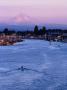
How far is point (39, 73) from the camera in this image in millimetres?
18531

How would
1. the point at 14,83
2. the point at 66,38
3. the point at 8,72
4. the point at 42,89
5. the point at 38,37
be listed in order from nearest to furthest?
the point at 42,89, the point at 14,83, the point at 8,72, the point at 66,38, the point at 38,37

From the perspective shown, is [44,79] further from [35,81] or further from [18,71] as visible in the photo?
[18,71]

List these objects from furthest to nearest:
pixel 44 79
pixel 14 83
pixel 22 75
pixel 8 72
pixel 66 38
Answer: pixel 66 38, pixel 8 72, pixel 22 75, pixel 44 79, pixel 14 83

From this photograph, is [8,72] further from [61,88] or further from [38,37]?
[38,37]

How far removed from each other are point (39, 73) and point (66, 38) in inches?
2236

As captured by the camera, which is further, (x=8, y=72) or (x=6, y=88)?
(x=8, y=72)

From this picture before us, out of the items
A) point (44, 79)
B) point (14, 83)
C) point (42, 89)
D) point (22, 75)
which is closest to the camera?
point (42, 89)

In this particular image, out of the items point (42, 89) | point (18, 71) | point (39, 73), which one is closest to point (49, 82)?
point (42, 89)

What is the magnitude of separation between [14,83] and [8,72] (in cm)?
358

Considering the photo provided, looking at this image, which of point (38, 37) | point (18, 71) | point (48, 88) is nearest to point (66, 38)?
point (38, 37)

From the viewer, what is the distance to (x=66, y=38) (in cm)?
7506

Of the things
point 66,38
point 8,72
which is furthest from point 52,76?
point 66,38

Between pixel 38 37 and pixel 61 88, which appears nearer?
pixel 61 88

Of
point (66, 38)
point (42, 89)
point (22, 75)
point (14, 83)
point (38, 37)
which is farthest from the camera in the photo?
point (38, 37)
